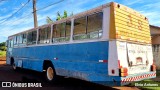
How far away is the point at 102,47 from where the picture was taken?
775 cm

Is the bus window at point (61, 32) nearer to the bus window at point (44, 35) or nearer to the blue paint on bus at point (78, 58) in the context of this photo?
the blue paint on bus at point (78, 58)

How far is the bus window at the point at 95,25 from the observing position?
317 inches

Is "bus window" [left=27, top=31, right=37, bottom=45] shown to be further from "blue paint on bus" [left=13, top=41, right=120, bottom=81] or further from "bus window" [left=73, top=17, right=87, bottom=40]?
"bus window" [left=73, top=17, right=87, bottom=40]

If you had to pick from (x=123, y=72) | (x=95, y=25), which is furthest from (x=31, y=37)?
(x=123, y=72)

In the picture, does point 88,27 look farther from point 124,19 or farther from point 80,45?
point 124,19

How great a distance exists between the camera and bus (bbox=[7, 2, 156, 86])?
296 inches

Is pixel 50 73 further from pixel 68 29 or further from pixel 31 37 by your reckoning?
pixel 31 37

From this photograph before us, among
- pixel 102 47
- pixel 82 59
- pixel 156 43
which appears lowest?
pixel 82 59

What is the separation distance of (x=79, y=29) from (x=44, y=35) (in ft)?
11.5

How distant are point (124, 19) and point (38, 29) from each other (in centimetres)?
606

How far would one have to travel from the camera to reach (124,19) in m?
8.14

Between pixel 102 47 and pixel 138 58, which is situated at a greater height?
pixel 102 47

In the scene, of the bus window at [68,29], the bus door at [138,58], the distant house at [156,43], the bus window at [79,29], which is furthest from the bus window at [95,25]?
the distant house at [156,43]

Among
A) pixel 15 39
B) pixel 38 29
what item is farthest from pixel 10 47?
pixel 38 29
